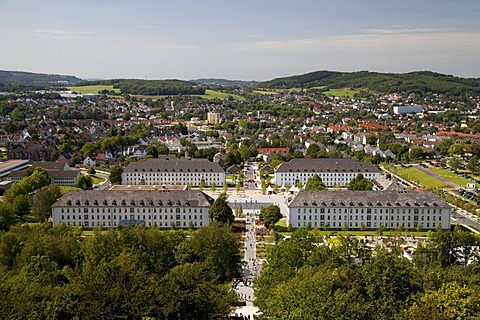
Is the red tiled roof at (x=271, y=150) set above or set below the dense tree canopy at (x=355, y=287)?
below

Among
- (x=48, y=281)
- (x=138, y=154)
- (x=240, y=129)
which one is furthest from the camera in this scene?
(x=240, y=129)

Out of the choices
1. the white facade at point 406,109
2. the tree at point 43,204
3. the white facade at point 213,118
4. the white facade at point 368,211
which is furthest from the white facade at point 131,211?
the white facade at point 406,109

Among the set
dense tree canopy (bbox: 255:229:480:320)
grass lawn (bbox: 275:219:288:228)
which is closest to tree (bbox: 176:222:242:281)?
dense tree canopy (bbox: 255:229:480:320)

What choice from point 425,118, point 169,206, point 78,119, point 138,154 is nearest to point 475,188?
point 169,206

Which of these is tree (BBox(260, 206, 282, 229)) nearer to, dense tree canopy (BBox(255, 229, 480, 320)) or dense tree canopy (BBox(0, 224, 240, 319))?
dense tree canopy (BBox(0, 224, 240, 319))

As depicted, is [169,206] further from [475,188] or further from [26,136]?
[26,136]

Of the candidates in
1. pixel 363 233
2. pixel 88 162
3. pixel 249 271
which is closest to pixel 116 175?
pixel 88 162

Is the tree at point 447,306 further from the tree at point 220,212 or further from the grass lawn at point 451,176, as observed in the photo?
the grass lawn at point 451,176

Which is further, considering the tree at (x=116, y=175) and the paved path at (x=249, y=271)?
the tree at (x=116, y=175)
